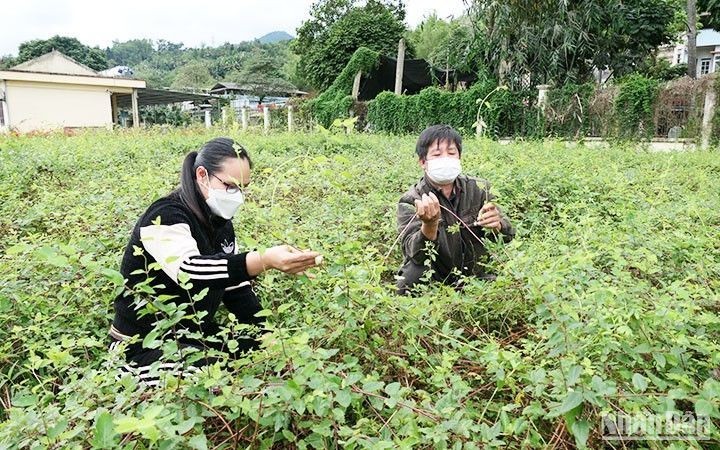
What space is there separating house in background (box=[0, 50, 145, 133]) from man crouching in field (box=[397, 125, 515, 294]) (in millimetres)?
19379

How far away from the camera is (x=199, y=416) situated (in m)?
1.38

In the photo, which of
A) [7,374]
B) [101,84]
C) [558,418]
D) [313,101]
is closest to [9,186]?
[7,374]

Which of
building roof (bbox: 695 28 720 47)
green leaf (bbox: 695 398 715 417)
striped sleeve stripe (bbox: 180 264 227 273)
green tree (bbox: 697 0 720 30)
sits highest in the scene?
building roof (bbox: 695 28 720 47)

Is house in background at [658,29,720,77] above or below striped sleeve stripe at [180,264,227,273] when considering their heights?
above

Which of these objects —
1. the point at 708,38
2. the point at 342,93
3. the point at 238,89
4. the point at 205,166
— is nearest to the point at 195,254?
the point at 205,166

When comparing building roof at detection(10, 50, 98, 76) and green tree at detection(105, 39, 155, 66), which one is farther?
green tree at detection(105, 39, 155, 66)

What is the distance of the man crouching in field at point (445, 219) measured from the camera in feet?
9.51

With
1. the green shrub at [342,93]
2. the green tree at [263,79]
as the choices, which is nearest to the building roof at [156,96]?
the green shrub at [342,93]

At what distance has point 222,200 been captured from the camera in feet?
7.37

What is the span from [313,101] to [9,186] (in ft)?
59.5

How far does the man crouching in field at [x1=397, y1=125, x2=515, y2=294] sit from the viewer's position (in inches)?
114

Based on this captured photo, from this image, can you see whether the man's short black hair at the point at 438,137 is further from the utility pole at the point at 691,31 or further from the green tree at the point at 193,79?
the green tree at the point at 193,79

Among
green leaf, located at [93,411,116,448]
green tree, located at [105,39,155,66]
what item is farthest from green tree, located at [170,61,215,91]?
green leaf, located at [93,411,116,448]

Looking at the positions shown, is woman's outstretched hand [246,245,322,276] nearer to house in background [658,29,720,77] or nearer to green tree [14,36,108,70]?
house in background [658,29,720,77]
